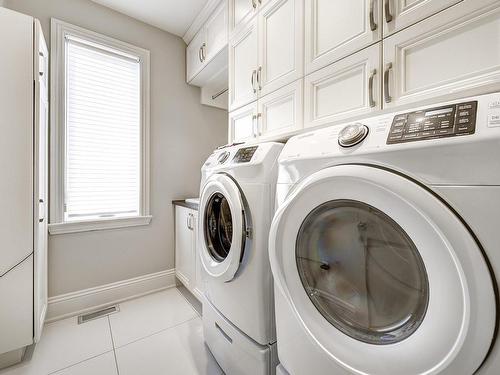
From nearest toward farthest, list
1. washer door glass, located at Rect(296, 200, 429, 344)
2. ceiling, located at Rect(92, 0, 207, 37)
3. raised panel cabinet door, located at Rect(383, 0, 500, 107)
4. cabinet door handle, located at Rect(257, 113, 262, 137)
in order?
washer door glass, located at Rect(296, 200, 429, 344), raised panel cabinet door, located at Rect(383, 0, 500, 107), cabinet door handle, located at Rect(257, 113, 262, 137), ceiling, located at Rect(92, 0, 207, 37)

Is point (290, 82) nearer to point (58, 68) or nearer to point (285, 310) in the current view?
point (285, 310)

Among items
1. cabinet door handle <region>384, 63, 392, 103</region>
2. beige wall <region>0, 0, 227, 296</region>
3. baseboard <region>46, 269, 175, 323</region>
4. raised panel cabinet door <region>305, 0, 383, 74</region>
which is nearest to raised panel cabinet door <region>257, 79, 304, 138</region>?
raised panel cabinet door <region>305, 0, 383, 74</region>

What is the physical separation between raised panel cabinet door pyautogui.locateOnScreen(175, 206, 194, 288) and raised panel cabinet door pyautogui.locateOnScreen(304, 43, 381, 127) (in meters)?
1.29

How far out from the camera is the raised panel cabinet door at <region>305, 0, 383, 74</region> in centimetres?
89

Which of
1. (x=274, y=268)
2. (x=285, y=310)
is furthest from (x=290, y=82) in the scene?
(x=285, y=310)

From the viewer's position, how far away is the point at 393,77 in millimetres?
853

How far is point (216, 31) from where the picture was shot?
6.04ft

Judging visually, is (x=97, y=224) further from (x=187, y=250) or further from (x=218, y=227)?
(x=218, y=227)

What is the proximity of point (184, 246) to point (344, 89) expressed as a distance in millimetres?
1766

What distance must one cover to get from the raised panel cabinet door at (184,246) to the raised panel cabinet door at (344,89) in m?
1.29

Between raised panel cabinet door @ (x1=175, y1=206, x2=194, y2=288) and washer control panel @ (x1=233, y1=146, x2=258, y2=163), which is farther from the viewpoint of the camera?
raised panel cabinet door @ (x1=175, y1=206, x2=194, y2=288)

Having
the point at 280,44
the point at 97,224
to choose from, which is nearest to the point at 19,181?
the point at 97,224

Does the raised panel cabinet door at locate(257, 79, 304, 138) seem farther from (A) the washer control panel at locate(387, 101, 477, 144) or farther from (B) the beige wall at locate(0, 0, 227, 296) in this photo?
(B) the beige wall at locate(0, 0, 227, 296)

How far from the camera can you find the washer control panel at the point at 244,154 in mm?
1034
